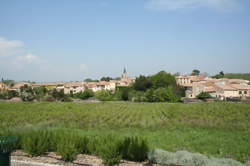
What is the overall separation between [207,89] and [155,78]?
16.8 metres

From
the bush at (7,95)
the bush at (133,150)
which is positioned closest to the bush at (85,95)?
the bush at (7,95)

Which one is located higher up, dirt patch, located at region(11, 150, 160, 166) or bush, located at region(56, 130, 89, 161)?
bush, located at region(56, 130, 89, 161)

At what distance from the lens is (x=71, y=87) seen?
308 feet

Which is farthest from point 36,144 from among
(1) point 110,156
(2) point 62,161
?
(1) point 110,156

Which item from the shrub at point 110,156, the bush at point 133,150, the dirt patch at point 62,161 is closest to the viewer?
the shrub at point 110,156

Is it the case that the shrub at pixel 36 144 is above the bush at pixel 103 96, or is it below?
above

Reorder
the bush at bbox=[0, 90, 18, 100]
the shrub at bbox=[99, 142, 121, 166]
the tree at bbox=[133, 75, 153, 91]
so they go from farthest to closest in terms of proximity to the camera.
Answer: the tree at bbox=[133, 75, 153, 91], the bush at bbox=[0, 90, 18, 100], the shrub at bbox=[99, 142, 121, 166]

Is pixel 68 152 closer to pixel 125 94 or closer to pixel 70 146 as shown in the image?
pixel 70 146

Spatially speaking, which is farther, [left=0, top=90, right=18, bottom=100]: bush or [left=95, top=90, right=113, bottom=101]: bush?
[left=0, top=90, right=18, bottom=100]: bush

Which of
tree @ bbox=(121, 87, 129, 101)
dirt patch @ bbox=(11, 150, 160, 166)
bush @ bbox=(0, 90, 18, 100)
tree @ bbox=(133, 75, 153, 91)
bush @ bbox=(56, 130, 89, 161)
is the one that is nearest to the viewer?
dirt patch @ bbox=(11, 150, 160, 166)

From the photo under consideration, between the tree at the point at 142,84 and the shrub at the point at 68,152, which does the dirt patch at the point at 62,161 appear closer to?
the shrub at the point at 68,152

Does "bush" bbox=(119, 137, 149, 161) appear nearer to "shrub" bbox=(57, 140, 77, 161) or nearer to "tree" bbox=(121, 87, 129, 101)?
"shrub" bbox=(57, 140, 77, 161)

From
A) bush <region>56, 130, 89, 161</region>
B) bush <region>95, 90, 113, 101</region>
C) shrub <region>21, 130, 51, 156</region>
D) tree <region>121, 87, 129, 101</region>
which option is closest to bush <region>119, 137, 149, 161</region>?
bush <region>56, 130, 89, 161</region>

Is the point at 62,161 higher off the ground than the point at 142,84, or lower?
lower
